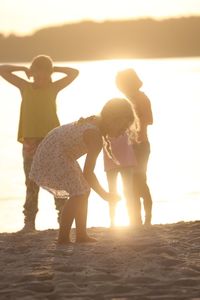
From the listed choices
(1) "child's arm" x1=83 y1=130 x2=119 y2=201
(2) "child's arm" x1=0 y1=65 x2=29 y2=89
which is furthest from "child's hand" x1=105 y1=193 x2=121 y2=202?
(2) "child's arm" x1=0 y1=65 x2=29 y2=89

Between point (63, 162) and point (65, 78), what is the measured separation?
67.0 inches

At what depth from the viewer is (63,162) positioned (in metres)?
8.35

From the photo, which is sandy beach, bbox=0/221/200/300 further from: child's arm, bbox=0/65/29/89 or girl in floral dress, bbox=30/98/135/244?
child's arm, bbox=0/65/29/89

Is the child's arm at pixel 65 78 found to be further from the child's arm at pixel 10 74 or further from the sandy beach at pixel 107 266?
the sandy beach at pixel 107 266

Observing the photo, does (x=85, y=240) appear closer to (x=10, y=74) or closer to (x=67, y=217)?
(x=67, y=217)

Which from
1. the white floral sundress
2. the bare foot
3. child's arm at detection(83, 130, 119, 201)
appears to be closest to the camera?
child's arm at detection(83, 130, 119, 201)

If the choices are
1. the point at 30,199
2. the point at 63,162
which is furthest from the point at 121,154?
the point at 63,162

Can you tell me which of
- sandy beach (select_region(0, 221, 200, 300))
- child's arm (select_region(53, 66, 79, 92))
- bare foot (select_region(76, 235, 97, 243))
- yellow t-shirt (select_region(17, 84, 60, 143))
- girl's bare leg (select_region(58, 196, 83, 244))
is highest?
child's arm (select_region(53, 66, 79, 92))

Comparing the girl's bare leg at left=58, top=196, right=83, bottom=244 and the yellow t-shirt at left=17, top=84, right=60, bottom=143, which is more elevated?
the yellow t-shirt at left=17, top=84, right=60, bottom=143

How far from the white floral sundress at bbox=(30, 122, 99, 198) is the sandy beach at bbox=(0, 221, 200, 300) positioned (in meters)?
0.54

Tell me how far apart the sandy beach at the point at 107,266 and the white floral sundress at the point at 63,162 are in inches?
21.3

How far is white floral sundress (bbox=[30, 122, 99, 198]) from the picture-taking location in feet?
27.1

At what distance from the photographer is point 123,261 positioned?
7516 millimetres

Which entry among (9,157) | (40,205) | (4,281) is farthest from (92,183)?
(9,157)
